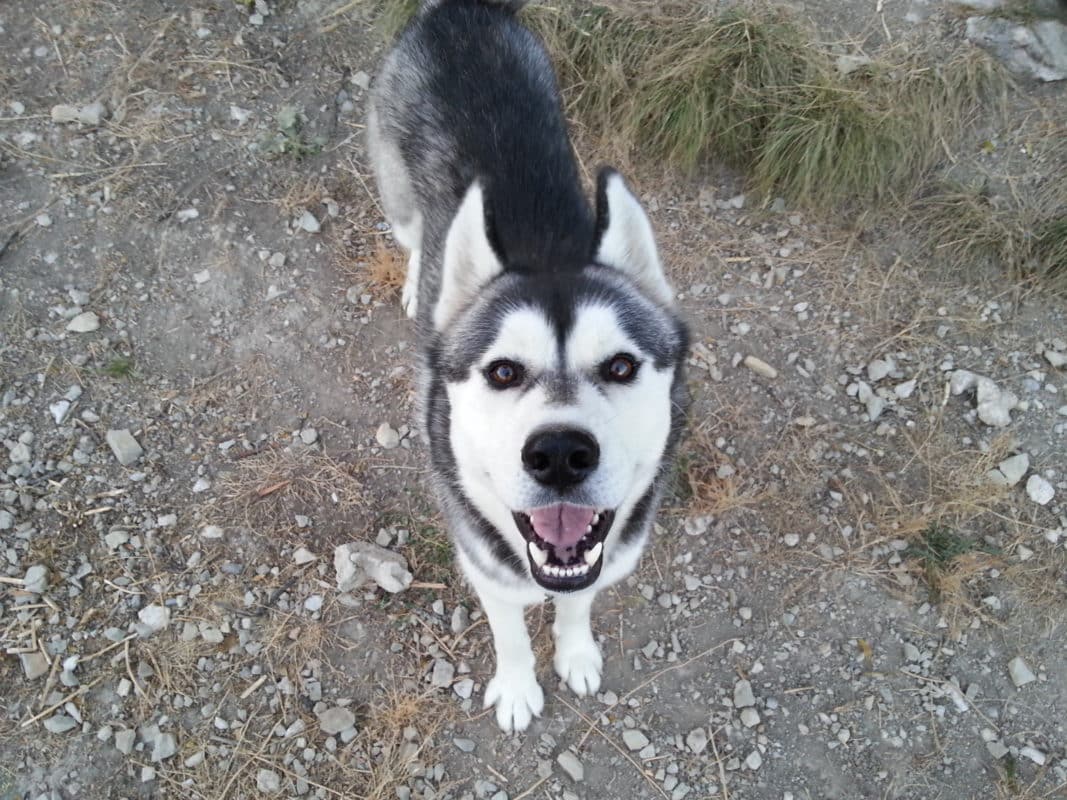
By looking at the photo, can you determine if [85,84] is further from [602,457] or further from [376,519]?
[602,457]

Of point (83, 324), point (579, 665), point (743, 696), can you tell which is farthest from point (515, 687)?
point (83, 324)

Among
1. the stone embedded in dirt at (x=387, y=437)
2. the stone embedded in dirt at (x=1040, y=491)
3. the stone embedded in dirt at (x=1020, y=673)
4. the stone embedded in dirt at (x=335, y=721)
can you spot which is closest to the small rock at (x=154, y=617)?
the stone embedded in dirt at (x=335, y=721)

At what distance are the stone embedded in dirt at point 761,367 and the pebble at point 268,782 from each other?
360 centimetres

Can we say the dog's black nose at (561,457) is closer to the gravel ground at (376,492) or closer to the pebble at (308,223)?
the gravel ground at (376,492)

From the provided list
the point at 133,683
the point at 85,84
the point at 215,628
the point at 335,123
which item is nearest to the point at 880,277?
the point at 335,123

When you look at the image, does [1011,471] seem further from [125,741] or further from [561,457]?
[125,741]

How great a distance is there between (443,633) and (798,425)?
2.49 metres

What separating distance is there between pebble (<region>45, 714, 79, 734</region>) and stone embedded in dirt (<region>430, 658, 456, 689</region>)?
1.83m

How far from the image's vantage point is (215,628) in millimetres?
3926

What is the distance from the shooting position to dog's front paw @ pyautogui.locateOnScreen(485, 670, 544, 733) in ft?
12.2

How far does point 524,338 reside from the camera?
256cm

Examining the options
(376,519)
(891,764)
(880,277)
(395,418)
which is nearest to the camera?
(891,764)

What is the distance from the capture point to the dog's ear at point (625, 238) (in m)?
2.75

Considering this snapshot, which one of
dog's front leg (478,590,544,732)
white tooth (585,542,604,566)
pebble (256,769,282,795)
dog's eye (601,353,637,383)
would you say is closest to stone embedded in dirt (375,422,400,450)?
dog's front leg (478,590,544,732)
